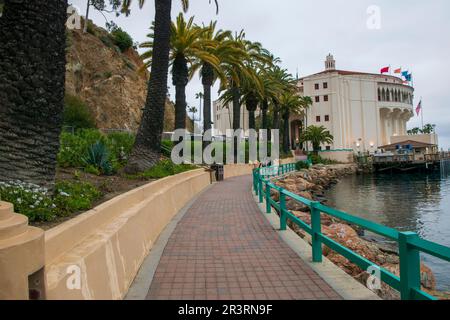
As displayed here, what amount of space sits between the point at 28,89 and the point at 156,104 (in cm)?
941

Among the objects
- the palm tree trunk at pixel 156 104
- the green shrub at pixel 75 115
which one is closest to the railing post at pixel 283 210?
the palm tree trunk at pixel 156 104

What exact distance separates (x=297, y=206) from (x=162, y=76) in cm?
876

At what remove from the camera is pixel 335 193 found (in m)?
35.3

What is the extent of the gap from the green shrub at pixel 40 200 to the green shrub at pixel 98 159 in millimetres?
4650

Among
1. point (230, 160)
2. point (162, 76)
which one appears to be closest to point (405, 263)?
point (162, 76)

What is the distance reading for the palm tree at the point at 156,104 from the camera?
48.2ft

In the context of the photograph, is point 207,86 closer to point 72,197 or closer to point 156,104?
point 156,104

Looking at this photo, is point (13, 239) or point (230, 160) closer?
point (13, 239)

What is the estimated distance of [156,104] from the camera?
15375 millimetres

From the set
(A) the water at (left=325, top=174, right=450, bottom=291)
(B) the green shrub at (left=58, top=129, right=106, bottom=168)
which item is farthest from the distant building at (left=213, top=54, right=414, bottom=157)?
(B) the green shrub at (left=58, top=129, right=106, bottom=168)

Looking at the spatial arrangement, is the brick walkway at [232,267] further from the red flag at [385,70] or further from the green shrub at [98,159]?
the red flag at [385,70]

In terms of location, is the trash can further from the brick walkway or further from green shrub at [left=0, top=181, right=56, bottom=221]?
green shrub at [left=0, top=181, right=56, bottom=221]

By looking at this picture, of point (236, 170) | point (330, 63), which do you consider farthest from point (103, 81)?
point (330, 63)
